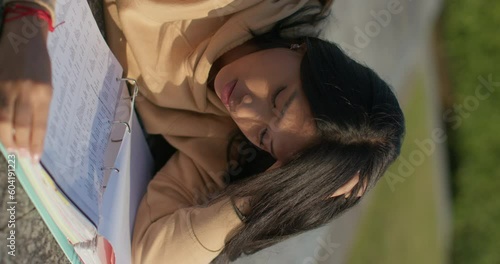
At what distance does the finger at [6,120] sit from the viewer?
0.61 m

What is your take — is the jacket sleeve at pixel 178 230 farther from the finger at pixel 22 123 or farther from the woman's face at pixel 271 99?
the finger at pixel 22 123

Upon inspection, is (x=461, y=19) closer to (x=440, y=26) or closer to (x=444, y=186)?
(x=440, y=26)

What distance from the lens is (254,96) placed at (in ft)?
3.02

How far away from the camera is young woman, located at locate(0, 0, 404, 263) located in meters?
0.93

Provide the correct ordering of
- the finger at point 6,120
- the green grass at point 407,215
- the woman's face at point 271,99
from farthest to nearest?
the green grass at point 407,215 < the woman's face at point 271,99 < the finger at point 6,120

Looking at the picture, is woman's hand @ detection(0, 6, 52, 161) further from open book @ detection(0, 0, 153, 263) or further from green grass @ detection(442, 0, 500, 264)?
green grass @ detection(442, 0, 500, 264)

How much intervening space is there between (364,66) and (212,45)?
272 mm

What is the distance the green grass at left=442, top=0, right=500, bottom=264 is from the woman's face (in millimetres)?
1415

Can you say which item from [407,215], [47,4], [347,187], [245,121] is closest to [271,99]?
[245,121]

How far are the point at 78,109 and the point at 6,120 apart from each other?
0.14 m

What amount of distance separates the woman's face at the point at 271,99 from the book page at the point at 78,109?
8.2 inches

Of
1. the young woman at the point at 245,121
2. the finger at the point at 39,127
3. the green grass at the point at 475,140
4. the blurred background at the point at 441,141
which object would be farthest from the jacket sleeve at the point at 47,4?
the green grass at the point at 475,140

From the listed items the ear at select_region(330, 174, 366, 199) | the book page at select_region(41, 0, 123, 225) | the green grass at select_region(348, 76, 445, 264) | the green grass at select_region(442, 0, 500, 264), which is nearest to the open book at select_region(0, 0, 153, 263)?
the book page at select_region(41, 0, 123, 225)

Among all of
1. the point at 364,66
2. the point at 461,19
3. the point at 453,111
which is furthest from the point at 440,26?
the point at 364,66
